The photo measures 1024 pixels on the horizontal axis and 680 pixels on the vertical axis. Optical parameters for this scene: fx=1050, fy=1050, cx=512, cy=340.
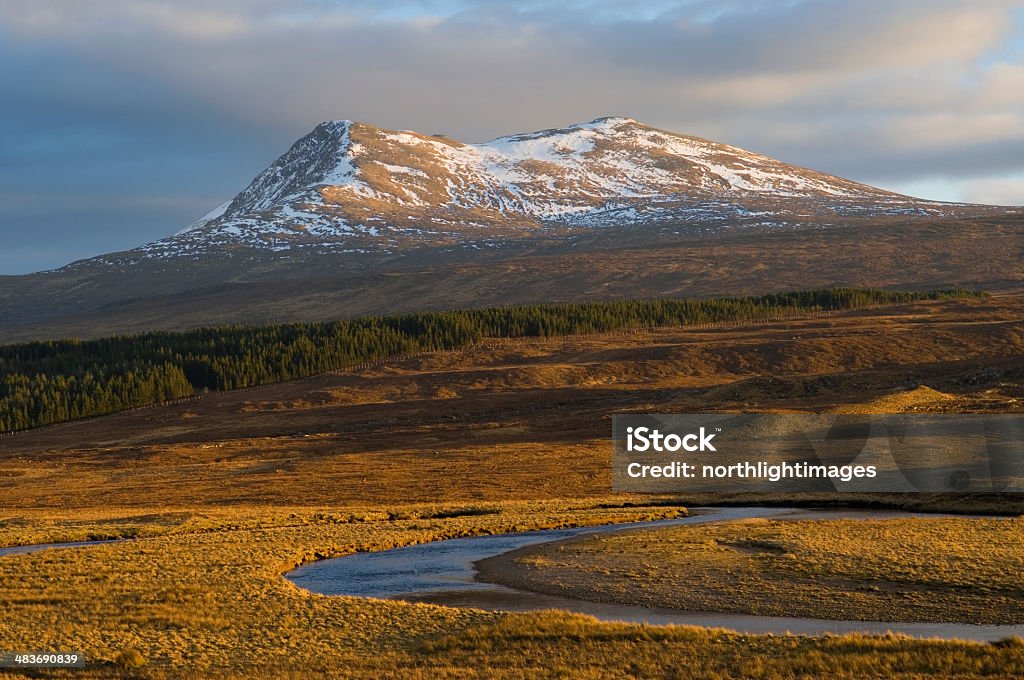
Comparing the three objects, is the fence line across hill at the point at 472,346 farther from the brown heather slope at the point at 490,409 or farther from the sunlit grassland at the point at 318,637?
the sunlit grassland at the point at 318,637

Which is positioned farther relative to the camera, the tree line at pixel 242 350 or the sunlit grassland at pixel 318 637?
the tree line at pixel 242 350

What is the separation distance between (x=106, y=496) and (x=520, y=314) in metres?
113

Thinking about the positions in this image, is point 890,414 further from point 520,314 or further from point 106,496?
point 520,314

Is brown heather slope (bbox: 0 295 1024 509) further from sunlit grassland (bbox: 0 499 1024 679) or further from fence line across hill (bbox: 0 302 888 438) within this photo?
sunlit grassland (bbox: 0 499 1024 679)

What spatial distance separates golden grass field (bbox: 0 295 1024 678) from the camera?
1123 inches

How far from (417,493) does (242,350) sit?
9514 cm

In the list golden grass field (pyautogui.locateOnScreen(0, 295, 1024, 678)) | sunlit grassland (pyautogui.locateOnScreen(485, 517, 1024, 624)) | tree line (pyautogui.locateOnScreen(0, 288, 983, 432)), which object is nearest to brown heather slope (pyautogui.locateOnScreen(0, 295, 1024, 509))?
golden grass field (pyautogui.locateOnScreen(0, 295, 1024, 678))

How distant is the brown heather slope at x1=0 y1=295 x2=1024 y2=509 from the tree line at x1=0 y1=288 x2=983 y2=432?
10698 mm

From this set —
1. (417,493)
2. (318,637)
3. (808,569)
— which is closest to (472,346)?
(417,493)

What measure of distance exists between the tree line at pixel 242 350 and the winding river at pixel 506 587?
325 feet

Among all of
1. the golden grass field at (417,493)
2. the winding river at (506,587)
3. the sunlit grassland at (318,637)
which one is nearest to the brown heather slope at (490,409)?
the golden grass field at (417,493)

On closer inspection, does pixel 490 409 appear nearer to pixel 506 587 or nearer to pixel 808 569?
pixel 506 587

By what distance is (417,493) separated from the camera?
69938 mm

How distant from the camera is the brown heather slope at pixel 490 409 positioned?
7538 cm
